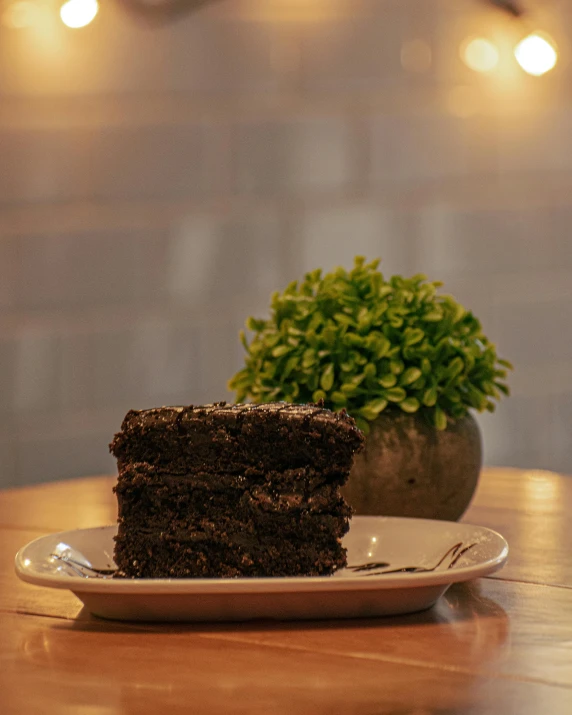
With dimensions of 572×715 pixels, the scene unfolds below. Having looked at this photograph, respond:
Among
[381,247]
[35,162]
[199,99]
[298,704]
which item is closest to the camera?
[298,704]

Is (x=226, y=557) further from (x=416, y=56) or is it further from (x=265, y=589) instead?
(x=416, y=56)

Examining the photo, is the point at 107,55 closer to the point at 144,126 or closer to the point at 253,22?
the point at 144,126

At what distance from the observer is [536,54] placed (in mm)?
2607

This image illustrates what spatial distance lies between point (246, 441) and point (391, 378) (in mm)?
298

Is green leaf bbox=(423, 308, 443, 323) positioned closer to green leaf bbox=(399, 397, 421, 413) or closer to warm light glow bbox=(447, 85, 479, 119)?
green leaf bbox=(399, 397, 421, 413)

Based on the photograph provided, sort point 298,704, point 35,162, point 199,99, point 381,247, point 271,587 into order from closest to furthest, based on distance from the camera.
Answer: point 298,704, point 271,587, point 35,162, point 199,99, point 381,247

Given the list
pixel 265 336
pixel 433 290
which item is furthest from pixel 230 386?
pixel 433 290

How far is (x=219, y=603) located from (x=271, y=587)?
0.16 ft

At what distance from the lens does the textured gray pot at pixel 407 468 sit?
3.48ft

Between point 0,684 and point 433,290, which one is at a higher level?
point 433,290

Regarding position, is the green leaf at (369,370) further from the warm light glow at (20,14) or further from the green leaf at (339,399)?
the warm light glow at (20,14)

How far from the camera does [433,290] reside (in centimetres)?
115

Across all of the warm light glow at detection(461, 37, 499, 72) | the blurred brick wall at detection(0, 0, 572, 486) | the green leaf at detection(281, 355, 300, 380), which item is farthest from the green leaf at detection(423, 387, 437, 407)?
the warm light glow at detection(461, 37, 499, 72)

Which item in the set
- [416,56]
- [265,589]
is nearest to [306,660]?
[265,589]
